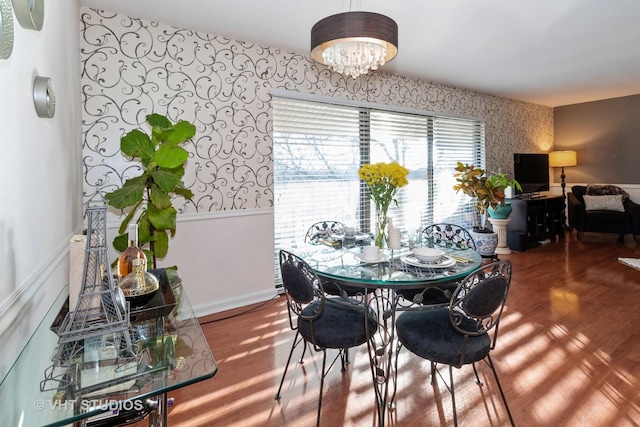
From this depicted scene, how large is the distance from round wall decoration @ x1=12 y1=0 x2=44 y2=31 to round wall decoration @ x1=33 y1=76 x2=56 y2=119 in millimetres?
184

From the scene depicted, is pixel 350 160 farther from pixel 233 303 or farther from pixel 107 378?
pixel 107 378

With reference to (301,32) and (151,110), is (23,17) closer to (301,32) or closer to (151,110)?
(151,110)

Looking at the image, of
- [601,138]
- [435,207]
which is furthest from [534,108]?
[435,207]

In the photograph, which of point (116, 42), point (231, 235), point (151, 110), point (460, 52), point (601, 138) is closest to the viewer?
point (116, 42)

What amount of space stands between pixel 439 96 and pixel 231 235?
3.58 metres

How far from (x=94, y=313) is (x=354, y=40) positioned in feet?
5.43

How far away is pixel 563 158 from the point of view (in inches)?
250

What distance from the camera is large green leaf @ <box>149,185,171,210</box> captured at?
6.91ft

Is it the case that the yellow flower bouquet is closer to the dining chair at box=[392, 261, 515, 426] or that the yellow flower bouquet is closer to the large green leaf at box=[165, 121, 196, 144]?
the dining chair at box=[392, 261, 515, 426]

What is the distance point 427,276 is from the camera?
167 cm

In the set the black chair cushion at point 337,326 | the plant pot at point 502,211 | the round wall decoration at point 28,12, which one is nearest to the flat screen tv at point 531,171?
the plant pot at point 502,211

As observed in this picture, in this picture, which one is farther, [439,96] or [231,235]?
[439,96]

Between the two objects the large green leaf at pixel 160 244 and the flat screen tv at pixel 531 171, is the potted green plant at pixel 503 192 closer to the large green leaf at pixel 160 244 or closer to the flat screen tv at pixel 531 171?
the flat screen tv at pixel 531 171

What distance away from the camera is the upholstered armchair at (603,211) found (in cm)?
525
